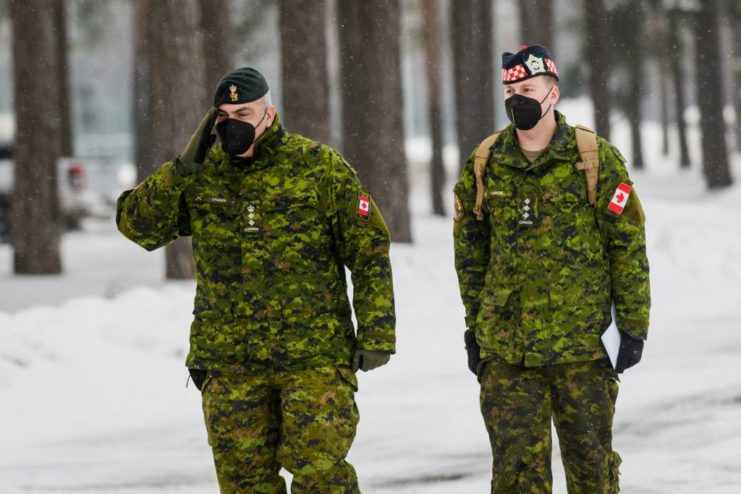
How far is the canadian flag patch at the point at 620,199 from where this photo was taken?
555 cm

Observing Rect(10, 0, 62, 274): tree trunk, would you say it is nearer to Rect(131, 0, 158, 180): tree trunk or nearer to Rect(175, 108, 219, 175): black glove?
Rect(131, 0, 158, 180): tree trunk

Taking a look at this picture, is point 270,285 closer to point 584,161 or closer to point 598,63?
point 584,161

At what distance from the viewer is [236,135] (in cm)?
521

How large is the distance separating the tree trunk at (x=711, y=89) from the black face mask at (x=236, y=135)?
26.9 m

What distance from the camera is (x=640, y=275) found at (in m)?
5.60

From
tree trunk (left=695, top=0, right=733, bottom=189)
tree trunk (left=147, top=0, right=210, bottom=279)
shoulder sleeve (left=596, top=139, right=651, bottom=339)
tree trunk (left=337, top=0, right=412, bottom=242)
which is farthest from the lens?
tree trunk (left=695, top=0, right=733, bottom=189)

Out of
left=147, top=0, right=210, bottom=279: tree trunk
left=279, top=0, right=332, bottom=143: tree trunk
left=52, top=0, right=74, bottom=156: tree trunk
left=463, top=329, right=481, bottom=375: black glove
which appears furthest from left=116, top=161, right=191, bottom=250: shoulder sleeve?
left=52, top=0, right=74, bottom=156: tree trunk

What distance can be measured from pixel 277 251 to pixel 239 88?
611mm

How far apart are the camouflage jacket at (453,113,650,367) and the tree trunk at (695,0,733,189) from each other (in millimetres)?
26219

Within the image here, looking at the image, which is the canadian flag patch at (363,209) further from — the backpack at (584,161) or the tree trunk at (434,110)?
the tree trunk at (434,110)

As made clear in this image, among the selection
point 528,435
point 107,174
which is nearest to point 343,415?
point 528,435

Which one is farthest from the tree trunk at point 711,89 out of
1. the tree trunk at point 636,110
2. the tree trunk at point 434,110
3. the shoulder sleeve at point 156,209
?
the shoulder sleeve at point 156,209

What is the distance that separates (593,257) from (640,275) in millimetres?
195

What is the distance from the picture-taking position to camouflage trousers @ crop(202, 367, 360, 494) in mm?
5211
